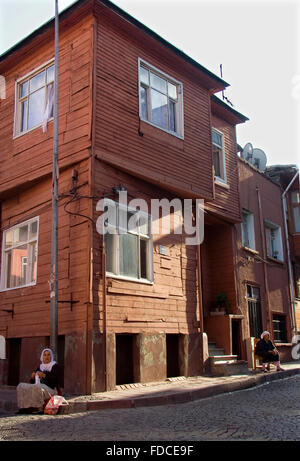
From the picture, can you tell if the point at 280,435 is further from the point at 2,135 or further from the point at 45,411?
the point at 2,135

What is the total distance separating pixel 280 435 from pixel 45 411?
412 centimetres

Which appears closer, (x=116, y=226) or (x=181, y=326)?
(x=116, y=226)

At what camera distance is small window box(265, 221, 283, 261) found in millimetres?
20062

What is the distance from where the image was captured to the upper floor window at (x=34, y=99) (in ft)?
42.3

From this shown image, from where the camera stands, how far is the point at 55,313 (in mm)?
10195

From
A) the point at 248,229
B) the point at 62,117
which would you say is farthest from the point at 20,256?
the point at 248,229

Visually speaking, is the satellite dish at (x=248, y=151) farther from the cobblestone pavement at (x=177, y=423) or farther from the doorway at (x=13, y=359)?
the cobblestone pavement at (x=177, y=423)

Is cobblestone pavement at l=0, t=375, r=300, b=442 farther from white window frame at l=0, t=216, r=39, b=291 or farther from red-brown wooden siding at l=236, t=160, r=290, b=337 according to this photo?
red-brown wooden siding at l=236, t=160, r=290, b=337

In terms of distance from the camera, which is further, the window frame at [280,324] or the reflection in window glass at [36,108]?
the window frame at [280,324]

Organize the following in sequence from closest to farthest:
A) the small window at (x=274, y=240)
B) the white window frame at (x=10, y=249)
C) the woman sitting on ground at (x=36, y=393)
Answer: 1. the woman sitting on ground at (x=36, y=393)
2. the white window frame at (x=10, y=249)
3. the small window at (x=274, y=240)

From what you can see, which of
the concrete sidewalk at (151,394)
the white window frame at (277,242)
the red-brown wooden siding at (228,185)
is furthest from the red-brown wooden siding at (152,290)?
the white window frame at (277,242)

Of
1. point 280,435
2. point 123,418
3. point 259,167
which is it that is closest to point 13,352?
point 123,418

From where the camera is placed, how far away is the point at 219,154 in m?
17.2

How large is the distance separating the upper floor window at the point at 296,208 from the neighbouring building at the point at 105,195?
26.6 feet
